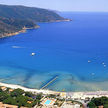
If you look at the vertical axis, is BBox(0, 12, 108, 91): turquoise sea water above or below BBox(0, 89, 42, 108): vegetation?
above

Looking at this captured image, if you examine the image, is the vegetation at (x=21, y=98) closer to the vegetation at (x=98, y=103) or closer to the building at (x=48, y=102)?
the building at (x=48, y=102)

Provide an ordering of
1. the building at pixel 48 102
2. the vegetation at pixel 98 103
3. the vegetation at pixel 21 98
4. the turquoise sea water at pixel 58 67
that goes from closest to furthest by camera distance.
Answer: the vegetation at pixel 98 103 → the vegetation at pixel 21 98 → the building at pixel 48 102 → the turquoise sea water at pixel 58 67

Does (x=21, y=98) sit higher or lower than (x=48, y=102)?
higher

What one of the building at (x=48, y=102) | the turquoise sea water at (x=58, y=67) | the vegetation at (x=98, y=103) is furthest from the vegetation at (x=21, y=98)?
the vegetation at (x=98, y=103)

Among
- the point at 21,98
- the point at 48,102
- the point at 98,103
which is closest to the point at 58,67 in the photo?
the point at 48,102

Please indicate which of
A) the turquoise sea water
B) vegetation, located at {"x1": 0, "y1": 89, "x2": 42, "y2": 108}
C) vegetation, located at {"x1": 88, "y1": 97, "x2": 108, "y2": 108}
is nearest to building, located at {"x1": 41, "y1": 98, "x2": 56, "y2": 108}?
vegetation, located at {"x1": 0, "y1": 89, "x2": 42, "y2": 108}

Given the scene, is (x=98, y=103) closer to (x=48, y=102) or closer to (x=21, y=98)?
(x=48, y=102)

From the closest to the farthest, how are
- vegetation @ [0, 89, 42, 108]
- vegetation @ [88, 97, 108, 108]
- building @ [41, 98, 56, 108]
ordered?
vegetation @ [88, 97, 108, 108] < vegetation @ [0, 89, 42, 108] < building @ [41, 98, 56, 108]

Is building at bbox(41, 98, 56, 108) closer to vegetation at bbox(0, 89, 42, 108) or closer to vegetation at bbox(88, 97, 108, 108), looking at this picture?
vegetation at bbox(0, 89, 42, 108)
